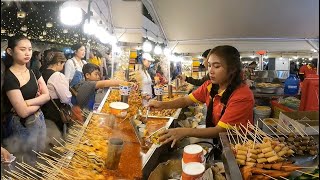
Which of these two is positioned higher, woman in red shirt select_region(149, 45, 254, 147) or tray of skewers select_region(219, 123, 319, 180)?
woman in red shirt select_region(149, 45, 254, 147)

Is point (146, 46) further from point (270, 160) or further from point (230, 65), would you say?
point (270, 160)

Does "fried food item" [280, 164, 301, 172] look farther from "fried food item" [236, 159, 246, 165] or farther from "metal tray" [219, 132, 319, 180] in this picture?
"fried food item" [236, 159, 246, 165]

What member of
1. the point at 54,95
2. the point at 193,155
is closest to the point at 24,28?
the point at 54,95

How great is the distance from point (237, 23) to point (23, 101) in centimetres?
631

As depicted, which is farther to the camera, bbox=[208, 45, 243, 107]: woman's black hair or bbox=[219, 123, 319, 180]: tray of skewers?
bbox=[208, 45, 243, 107]: woman's black hair

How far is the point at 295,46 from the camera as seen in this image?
802 centimetres

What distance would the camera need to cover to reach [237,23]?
721cm

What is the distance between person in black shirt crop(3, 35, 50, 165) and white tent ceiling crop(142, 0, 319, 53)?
4.55 m

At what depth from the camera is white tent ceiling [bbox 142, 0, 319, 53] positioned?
6.26 metres

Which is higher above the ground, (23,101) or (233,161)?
(23,101)

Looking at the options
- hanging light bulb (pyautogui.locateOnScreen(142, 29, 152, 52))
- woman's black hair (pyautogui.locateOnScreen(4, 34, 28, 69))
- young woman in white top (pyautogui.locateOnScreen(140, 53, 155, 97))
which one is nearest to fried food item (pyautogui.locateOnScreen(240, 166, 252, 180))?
woman's black hair (pyautogui.locateOnScreen(4, 34, 28, 69))

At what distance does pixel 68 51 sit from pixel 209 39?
5.68 m

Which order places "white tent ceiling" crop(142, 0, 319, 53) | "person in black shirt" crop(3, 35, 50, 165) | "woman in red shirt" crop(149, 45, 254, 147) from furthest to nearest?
"white tent ceiling" crop(142, 0, 319, 53), "woman in red shirt" crop(149, 45, 254, 147), "person in black shirt" crop(3, 35, 50, 165)

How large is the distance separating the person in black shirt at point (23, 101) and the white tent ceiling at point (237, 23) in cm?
455
